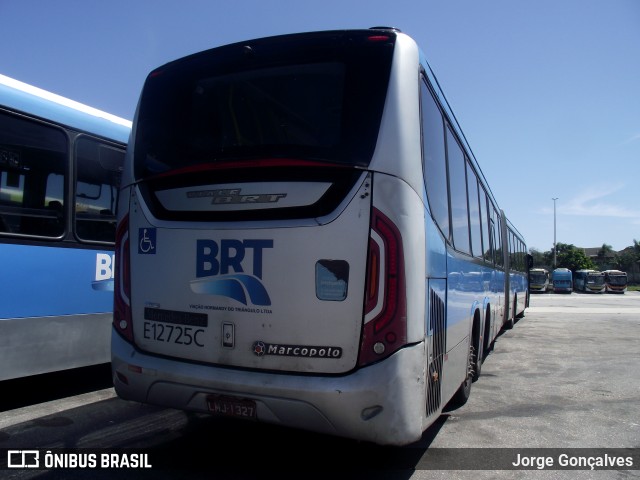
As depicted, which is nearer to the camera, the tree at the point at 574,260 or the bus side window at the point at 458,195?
the bus side window at the point at 458,195

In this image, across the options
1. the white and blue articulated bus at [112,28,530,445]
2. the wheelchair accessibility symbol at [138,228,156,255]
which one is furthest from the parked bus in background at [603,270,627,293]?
the wheelchair accessibility symbol at [138,228,156,255]

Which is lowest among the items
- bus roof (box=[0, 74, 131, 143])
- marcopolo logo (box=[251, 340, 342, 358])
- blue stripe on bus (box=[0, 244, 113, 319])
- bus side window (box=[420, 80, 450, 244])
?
marcopolo logo (box=[251, 340, 342, 358])

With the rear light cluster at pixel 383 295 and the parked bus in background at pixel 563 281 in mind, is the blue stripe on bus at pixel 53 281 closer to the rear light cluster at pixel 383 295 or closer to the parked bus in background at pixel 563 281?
the rear light cluster at pixel 383 295

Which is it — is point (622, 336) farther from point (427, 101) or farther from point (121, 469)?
point (121, 469)

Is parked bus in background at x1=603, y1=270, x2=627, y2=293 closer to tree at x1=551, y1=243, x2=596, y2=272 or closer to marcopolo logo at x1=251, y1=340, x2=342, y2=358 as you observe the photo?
tree at x1=551, y1=243, x2=596, y2=272

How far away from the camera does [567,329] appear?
53.1 feet

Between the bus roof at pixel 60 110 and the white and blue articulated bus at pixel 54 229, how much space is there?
0.01m

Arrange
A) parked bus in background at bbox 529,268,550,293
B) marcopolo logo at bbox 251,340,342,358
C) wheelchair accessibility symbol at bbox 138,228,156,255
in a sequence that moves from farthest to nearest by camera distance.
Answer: parked bus in background at bbox 529,268,550,293
wheelchair accessibility symbol at bbox 138,228,156,255
marcopolo logo at bbox 251,340,342,358

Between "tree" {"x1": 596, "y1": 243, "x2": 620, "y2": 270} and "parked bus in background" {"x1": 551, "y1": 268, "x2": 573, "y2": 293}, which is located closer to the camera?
"parked bus in background" {"x1": 551, "y1": 268, "x2": 573, "y2": 293}

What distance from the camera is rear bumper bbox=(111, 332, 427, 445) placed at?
3219mm

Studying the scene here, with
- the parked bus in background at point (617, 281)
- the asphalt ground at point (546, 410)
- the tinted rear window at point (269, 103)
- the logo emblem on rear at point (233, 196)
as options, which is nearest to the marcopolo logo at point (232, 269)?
the logo emblem on rear at point (233, 196)

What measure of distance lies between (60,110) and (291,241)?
12.9 ft

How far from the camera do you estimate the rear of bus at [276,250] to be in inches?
130

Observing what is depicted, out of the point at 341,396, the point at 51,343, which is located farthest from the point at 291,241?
the point at 51,343
